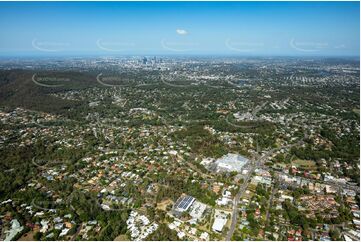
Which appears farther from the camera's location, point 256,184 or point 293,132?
point 293,132

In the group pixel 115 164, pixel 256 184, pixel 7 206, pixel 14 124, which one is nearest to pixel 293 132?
pixel 256 184

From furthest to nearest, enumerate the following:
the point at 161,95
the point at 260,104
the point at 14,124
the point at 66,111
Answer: the point at 161,95, the point at 260,104, the point at 66,111, the point at 14,124

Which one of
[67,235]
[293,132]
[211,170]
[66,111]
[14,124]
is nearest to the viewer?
[67,235]

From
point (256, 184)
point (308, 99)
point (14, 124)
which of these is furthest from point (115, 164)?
point (308, 99)

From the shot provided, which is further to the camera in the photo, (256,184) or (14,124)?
(14,124)

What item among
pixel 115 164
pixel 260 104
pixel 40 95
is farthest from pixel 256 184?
pixel 40 95

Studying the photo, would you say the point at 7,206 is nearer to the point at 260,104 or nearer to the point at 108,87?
the point at 260,104

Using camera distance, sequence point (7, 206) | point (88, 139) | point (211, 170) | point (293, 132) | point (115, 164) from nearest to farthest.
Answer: point (7, 206), point (211, 170), point (115, 164), point (88, 139), point (293, 132)

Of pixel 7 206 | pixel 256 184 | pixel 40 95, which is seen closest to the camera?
pixel 7 206

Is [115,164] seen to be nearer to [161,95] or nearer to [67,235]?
[67,235]
